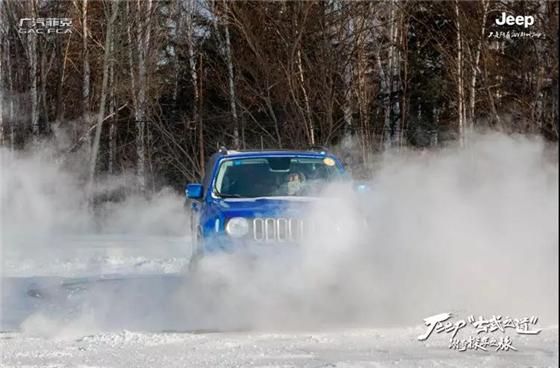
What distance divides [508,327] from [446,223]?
1491mm

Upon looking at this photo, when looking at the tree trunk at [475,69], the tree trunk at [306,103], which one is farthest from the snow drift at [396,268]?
the tree trunk at [475,69]

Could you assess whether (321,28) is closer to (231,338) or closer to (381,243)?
(381,243)

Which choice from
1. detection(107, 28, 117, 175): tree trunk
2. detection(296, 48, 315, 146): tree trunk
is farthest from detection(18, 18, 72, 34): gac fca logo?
detection(296, 48, 315, 146): tree trunk

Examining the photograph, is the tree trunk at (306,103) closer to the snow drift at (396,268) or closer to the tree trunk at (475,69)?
the tree trunk at (475,69)

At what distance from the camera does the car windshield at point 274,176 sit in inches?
386

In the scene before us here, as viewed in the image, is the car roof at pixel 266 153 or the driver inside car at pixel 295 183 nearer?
the driver inside car at pixel 295 183

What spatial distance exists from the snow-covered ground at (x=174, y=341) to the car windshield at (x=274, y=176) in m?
1.50

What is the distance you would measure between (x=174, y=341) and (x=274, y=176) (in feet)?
10.9

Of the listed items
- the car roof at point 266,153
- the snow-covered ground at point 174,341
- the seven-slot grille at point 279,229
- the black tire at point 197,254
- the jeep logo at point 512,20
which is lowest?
the snow-covered ground at point 174,341

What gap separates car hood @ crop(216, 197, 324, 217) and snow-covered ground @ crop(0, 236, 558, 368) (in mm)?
1192

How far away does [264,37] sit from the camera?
2403 cm

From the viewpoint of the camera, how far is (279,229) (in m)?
8.63

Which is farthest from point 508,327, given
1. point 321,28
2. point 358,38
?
point 358,38

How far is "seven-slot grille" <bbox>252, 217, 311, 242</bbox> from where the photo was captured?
339 inches
